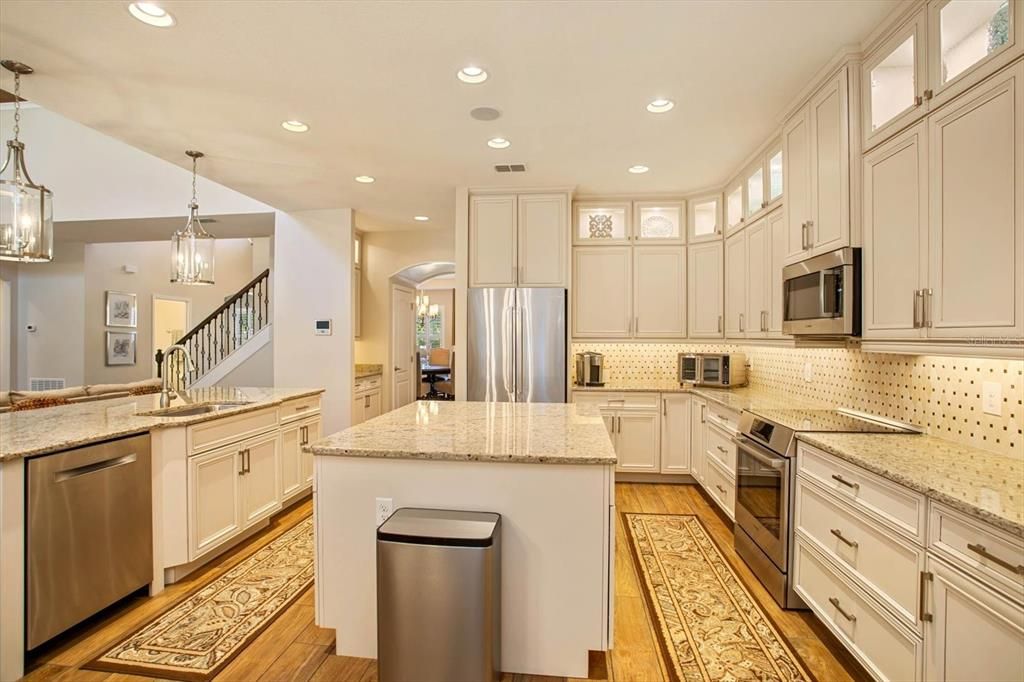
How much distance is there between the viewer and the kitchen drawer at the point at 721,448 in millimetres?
3365

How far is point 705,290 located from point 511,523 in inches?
135

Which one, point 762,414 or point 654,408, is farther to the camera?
point 654,408

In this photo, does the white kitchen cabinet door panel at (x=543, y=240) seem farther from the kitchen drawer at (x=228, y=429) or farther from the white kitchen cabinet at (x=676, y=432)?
the kitchen drawer at (x=228, y=429)

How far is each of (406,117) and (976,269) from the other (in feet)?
9.54

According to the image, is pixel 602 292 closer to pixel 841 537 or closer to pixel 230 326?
pixel 841 537

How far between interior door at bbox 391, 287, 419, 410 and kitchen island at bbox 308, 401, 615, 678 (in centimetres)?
485

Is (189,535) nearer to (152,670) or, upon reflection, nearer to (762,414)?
(152,670)

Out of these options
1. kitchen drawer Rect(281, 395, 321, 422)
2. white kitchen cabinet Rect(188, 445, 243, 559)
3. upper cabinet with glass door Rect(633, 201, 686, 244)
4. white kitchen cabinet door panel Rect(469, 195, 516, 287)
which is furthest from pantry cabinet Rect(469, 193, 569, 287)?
white kitchen cabinet Rect(188, 445, 243, 559)

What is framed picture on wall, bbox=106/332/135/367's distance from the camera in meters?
7.27

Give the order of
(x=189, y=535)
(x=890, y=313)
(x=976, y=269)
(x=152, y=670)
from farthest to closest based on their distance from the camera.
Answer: (x=189, y=535) < (x=890, y=313) < (x=152, y=670) < (x=976, y=269)

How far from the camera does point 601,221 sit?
488 centimetres

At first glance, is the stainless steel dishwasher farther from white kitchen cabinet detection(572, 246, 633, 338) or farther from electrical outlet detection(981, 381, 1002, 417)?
electrical outlet detection(981, 381, 1002, 417)

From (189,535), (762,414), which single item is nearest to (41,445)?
(189,535)

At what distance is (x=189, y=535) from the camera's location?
265cm
